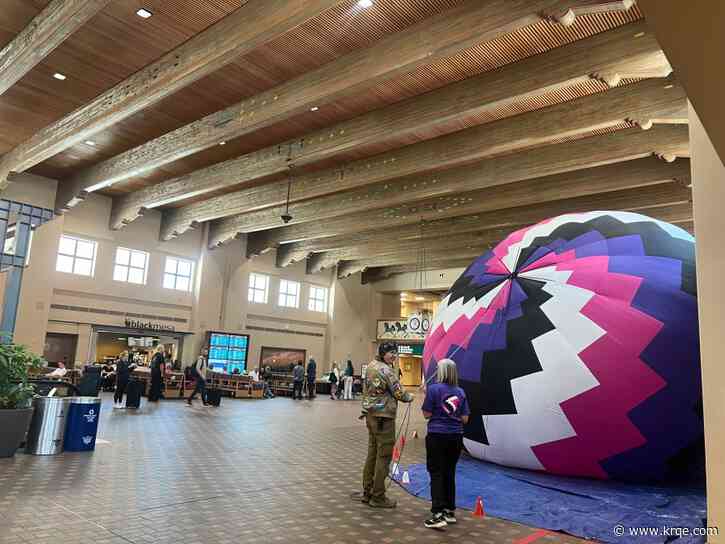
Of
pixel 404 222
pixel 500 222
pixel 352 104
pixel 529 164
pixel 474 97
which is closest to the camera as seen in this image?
pixel 474 97

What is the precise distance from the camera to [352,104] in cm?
1141

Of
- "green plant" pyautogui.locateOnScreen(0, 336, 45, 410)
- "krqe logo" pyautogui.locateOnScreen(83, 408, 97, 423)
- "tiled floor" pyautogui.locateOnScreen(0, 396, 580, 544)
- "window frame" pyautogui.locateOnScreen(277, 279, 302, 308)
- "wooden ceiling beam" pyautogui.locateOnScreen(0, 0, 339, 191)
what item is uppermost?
"wooden ceiling beam" pyautogui.locateOnScreen(0, 0, 339, 191)

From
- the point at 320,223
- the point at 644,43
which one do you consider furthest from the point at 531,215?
the point at 644,43

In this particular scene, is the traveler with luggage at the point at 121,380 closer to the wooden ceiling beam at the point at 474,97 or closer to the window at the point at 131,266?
the wooden ceiling beam at the point at 474,97

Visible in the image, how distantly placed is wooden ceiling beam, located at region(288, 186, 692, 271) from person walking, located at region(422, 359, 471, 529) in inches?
507

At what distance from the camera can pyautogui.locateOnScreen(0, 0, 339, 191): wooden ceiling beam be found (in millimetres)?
7613

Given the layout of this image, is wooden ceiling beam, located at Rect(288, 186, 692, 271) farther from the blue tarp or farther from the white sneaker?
the white sneaker

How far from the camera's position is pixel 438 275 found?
91.8 ft

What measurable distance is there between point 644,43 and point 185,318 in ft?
60.6

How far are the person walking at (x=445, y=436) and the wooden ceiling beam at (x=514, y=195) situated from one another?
403 inches

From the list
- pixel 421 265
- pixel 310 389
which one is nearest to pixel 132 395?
pixel 310 389

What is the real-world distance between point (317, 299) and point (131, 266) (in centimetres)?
992

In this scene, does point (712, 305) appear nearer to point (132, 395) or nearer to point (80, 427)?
point (80, 427)

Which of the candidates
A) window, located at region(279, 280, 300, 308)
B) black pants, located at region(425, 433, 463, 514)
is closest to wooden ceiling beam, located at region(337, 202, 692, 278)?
window, located at region(279, 280, 300, 308)
